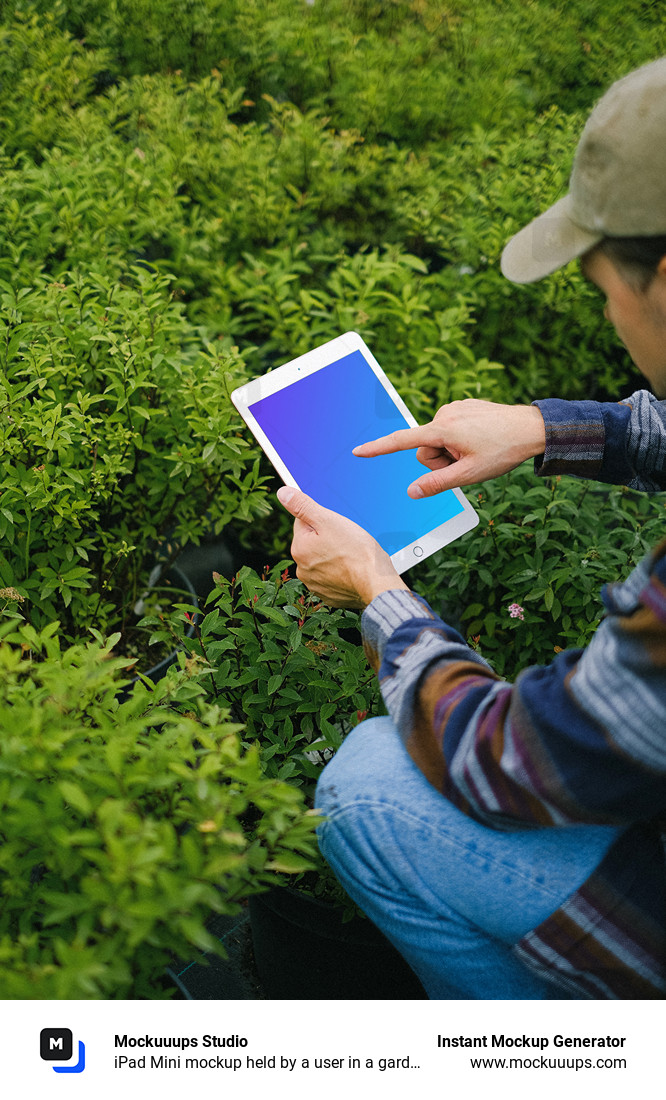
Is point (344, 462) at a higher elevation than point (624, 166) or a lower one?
lower

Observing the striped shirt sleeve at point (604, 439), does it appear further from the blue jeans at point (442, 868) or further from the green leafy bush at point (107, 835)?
the green leafy bush at point (107, 835)

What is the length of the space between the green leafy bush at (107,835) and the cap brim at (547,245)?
3.32 feet

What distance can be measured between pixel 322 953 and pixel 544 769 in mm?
889

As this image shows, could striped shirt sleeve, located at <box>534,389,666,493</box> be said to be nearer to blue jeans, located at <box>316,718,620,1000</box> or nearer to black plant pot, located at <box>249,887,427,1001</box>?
blue jeans, located at <box>316,718,620,1000</box>

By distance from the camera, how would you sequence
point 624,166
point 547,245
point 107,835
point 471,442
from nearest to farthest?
point 107,835, point 624,166, point 547,245, point 471,442

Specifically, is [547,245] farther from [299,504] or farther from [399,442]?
[299,504]

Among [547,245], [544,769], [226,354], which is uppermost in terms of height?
[547,245]

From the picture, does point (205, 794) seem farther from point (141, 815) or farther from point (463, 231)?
point (463, 231)

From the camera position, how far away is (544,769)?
44.0 inches

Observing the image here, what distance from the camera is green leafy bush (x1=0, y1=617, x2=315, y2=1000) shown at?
37.8 inches

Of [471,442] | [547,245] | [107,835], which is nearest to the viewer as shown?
[107,835]

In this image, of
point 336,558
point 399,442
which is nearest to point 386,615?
point 336,558

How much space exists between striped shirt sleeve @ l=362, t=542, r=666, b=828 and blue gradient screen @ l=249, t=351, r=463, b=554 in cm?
67

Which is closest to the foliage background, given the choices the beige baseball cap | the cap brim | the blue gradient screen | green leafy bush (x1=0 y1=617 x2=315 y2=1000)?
green leafy bush (x1=0 y1=617 x2=315 y2=1000)
